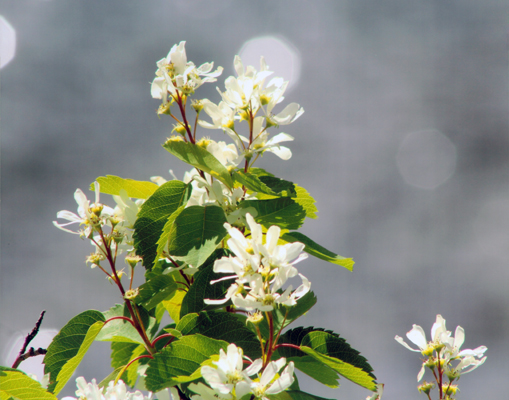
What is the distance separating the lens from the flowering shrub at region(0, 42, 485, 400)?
1.17 meters

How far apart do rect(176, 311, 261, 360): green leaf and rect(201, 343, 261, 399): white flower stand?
0.23 metres

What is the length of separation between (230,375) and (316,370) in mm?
370

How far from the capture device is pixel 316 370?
1.27m

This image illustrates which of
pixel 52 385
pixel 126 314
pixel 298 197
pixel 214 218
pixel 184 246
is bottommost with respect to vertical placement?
pixel 52 385

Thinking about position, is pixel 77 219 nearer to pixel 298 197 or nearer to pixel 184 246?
pixel 184 246

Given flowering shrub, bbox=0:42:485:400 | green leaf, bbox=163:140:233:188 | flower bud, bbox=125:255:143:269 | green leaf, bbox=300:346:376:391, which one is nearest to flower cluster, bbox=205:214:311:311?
flowering shrub, bbox=0:42:485:400

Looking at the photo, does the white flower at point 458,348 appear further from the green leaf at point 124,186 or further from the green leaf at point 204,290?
the green leaf at point 124,186

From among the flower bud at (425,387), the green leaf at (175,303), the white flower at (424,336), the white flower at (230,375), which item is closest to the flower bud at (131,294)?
the green leaf at (175,303)

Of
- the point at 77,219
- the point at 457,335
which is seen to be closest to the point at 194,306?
the point at 77,219

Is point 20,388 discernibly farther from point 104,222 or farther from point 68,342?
point 104,222

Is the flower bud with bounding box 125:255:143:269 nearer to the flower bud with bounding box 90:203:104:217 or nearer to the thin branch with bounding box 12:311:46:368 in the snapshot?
the flower bud with bounding box 90:203:104:217

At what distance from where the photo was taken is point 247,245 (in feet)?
3.67

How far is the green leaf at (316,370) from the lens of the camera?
4.14ft

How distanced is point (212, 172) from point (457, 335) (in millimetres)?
1241
